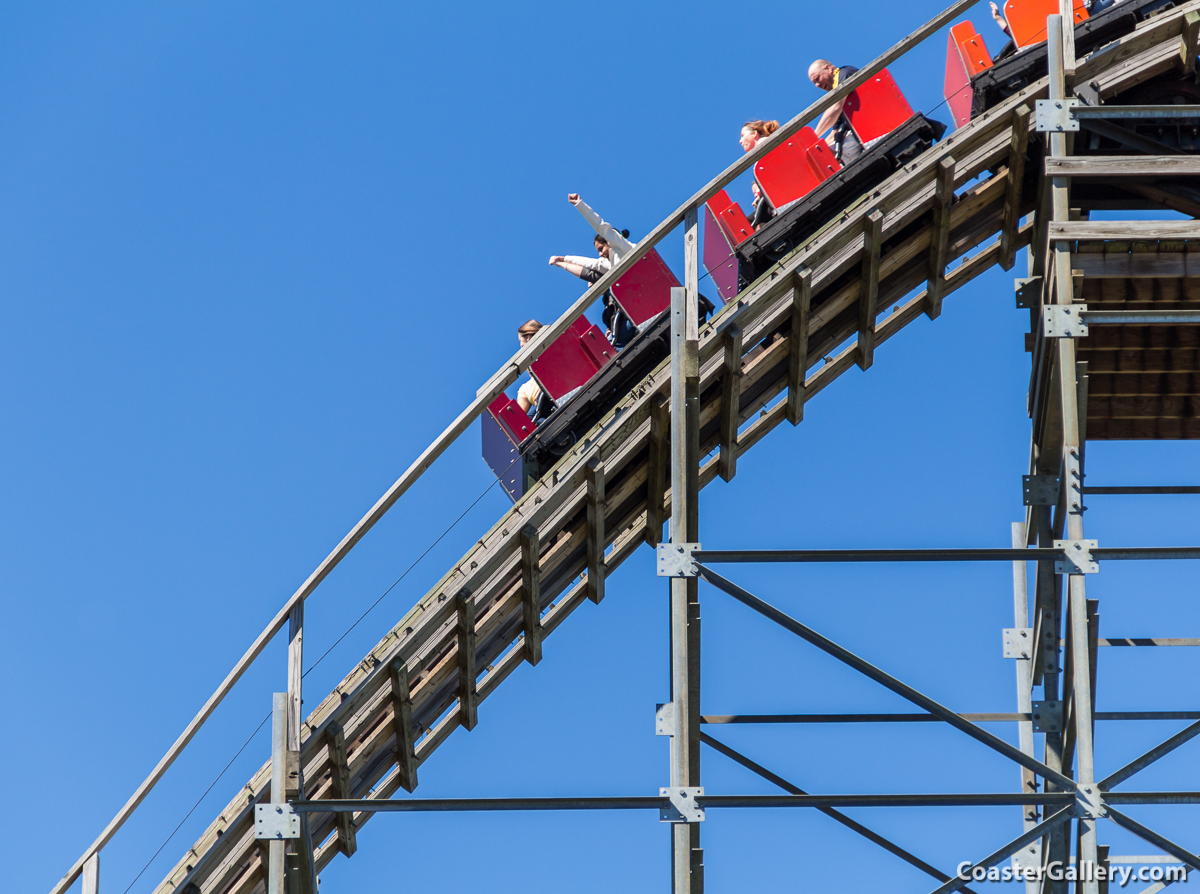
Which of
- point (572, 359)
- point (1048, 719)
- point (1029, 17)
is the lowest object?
point (1048, 719)

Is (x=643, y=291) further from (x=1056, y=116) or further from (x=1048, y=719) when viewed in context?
(x=1048, y=719)

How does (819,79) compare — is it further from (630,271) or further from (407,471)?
(407,471)

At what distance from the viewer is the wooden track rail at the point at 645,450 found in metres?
12.6

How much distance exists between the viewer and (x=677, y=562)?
1178 cm

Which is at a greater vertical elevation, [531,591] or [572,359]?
[572,359]

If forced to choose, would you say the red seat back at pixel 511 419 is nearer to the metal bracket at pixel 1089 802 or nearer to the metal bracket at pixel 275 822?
the metal bracket at pixel 275 822

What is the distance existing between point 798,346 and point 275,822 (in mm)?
5082

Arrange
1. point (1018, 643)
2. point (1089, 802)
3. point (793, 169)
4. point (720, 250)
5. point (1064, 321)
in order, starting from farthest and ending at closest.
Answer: point (1018, 643)
point (720, 250)
point (793, 169)
point (1064, 321)
point (1089, 802)

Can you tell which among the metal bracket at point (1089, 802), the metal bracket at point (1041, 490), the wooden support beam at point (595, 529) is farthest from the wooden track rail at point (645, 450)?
the metal bracket at point (1089, 802)

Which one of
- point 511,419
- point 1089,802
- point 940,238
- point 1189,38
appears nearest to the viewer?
point 1089,802

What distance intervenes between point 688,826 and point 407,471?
10.0 ft

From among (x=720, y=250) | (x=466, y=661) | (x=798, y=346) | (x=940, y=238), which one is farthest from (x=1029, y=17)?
(x=466, y=661)

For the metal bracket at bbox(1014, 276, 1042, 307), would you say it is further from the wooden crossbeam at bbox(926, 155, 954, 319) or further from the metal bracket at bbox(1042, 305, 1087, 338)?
the metal bracket at bbox(1042, 305, 1087, 338)

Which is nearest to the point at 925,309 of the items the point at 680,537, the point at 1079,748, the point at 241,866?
the point at 680,537
